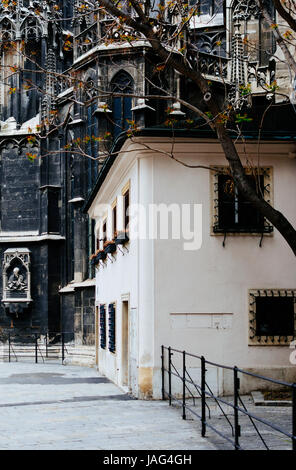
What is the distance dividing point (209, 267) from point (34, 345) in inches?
876

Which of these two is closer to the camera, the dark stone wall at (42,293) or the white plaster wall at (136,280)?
the white plaster wall at (136,280)

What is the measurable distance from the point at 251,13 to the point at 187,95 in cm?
833

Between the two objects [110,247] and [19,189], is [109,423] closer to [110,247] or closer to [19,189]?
[110,247]

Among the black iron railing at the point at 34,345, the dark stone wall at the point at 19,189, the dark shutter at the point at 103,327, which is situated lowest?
the black iron railing at the point at 34,345

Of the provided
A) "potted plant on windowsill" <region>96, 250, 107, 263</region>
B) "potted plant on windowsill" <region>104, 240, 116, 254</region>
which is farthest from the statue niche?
"potted plant on windowsill" <region>104, 240, 116, 254</region>

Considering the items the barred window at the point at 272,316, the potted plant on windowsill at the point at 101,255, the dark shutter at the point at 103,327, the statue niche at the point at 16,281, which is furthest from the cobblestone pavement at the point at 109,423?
the statue niche at the point at 16,281

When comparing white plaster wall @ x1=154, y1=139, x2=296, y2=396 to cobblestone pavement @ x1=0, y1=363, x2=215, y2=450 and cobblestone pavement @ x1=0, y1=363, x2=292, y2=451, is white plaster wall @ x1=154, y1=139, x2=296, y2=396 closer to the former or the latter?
cobblestone pavement @ x1=0, y1=363, x2=292, y2=451

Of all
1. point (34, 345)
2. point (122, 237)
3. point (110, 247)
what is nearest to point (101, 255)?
point (110, 247)

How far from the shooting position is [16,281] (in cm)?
3928

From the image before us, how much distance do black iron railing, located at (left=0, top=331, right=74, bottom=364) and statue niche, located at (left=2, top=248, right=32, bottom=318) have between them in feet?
3.98

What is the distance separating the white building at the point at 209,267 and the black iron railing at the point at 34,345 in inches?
751

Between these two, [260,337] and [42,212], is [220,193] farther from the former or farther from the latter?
[42,212]

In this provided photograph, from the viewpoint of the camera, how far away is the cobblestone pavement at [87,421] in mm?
11047

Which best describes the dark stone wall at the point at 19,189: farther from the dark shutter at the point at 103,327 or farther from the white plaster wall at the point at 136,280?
the white plaster wall at the point at 136,280
